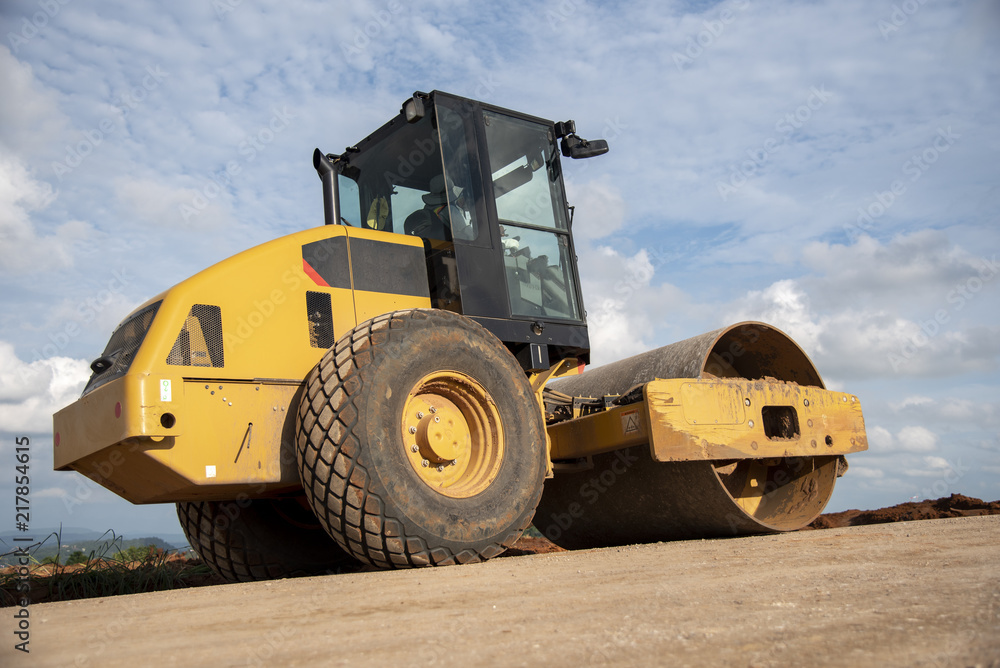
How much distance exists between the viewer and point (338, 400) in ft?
12.2

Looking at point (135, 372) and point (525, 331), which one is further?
point (525, 331)

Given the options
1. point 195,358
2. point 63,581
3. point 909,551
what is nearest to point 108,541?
point 63,581

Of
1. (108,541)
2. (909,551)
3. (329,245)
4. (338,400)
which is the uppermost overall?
(329,245)

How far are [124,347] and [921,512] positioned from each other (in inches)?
251

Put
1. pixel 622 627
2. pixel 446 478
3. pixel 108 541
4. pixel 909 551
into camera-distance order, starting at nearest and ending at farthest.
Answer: pixel 622 627 → pixel 909 551 → pixel 446 478 → pixel 108 541

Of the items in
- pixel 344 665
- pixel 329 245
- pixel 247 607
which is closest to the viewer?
pixel 344 665

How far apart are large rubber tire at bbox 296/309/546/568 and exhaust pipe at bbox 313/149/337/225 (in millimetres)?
1784

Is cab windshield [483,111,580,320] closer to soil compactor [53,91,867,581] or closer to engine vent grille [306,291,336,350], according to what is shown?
soil compactor [53,91,867,581]

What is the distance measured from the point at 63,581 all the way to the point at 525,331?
360 centimetres

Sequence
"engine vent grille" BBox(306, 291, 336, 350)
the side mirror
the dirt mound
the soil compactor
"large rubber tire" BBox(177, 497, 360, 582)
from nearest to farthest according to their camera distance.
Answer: the soil compactor → "engine vent grille" BBox(306, 291, 336, 350) → "large rubber tire" BBox(177, 497, 360, 582) → the side mirror → the dirt mound

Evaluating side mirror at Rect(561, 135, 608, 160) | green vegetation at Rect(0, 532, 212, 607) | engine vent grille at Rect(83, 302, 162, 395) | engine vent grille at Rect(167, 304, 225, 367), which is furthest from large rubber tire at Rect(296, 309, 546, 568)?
green vegetation at Rect(0, 532, 212, 607)

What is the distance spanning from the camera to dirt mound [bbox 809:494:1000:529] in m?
6.61

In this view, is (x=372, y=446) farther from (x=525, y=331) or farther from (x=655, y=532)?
(x=655, y=532)

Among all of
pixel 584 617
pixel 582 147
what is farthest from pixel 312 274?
pixel 584 617
